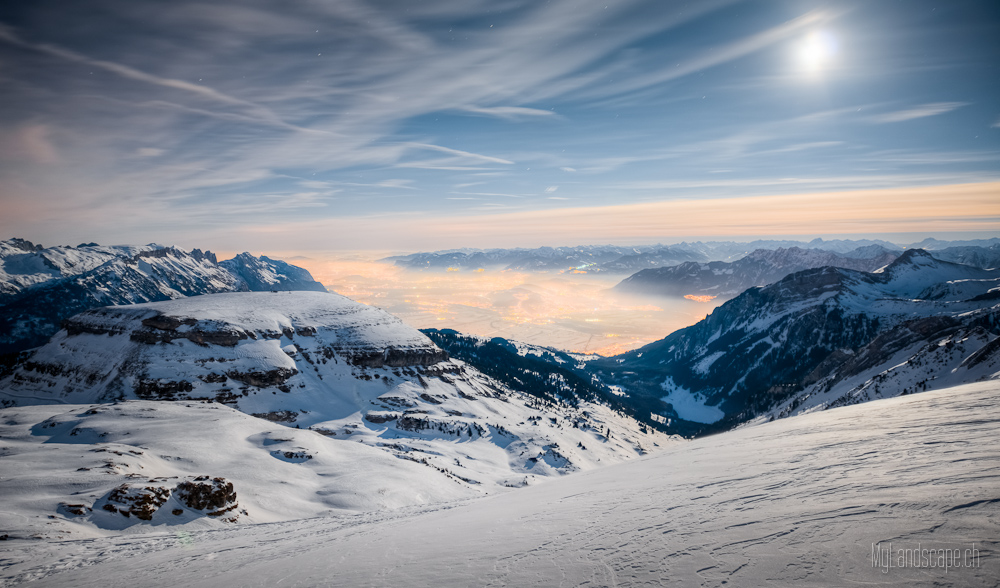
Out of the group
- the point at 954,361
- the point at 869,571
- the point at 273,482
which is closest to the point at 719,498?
the point at 869,571

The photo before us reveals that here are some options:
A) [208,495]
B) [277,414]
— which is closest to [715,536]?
[208,495]

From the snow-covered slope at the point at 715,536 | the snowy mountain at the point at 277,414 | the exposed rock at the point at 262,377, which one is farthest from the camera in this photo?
the exposed rock at the point at 262,377

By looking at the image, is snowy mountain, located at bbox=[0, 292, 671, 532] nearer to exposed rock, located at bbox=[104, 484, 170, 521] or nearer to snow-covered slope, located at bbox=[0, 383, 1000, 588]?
exposed rock, located at bbox=[104, 484, 170, 521]

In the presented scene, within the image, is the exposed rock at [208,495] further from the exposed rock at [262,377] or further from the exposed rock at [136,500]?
the exposed rock at [262,377]

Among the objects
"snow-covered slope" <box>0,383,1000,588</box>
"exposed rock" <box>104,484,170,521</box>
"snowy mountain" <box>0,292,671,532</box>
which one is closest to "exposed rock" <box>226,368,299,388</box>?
"snowy mountain" <box>0,292,671,532</box>

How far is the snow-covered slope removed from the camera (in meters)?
7.78

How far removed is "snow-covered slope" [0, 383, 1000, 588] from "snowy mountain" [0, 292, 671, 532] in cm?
2270

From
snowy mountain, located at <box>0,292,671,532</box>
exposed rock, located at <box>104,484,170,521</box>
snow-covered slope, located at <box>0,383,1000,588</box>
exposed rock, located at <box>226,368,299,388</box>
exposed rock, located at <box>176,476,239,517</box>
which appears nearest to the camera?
snow-covered slope, located at <box>0,383,1000,588</box>

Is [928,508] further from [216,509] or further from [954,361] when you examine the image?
[954,361]

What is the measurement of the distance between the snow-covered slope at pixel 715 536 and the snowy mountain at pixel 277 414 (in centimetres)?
2270

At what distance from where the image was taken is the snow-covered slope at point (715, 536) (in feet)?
25.5

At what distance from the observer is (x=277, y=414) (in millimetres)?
101000

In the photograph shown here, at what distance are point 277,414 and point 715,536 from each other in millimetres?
112967

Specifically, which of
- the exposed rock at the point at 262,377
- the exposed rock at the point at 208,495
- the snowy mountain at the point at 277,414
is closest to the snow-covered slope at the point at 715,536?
the exposed rock at the point at 208,495
